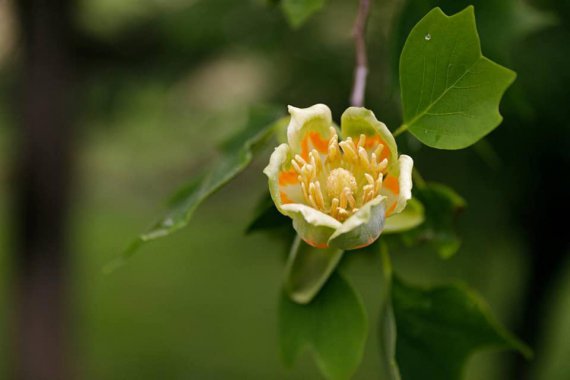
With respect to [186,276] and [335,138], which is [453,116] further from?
[186,276]

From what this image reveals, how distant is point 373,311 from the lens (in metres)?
6.52

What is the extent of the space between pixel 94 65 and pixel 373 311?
3.60 metres

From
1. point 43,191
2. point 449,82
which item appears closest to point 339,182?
point 449,82

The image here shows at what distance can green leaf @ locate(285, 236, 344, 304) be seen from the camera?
0.81 metres

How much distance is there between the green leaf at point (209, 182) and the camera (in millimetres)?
792

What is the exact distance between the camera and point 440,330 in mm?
1014

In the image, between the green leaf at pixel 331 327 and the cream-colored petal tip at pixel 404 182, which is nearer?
the cream-colored petal tip at pixel 404 182

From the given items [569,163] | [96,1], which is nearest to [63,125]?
[96,1]

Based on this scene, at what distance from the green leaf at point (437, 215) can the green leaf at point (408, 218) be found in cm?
6

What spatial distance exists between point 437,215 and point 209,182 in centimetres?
31

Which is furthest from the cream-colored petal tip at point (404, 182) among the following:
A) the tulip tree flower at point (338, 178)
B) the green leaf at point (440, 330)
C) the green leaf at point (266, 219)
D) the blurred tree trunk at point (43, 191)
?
the blurred tree trunk at point (43, 191)

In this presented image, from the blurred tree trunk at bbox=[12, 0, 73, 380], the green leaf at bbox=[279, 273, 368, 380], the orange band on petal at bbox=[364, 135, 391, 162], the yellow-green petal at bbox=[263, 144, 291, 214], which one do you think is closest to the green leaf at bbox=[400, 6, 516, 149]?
the orange band on petal at bbox=[364, 135, 391, 162]

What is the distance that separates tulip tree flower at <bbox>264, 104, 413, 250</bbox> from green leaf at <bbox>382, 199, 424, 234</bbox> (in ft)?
0.46

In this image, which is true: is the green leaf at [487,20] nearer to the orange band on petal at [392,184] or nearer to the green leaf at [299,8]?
the green leaf at [299,8]
